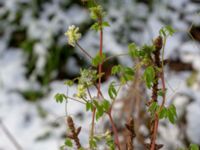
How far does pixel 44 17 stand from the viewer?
3.32 meters

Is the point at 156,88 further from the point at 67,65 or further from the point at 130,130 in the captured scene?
the point at 67,65

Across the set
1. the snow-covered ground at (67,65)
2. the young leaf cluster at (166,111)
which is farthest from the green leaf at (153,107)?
the snow-covered ground at (67,65)

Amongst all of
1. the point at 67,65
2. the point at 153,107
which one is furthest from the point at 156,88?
the point at 67,65

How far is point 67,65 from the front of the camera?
126 inches

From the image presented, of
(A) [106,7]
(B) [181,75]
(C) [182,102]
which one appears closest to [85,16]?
(A) [106,7]

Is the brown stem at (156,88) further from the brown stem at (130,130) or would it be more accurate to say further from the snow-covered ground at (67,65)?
the snow-covered ground at (67,65)

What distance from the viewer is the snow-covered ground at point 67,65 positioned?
2699 mm

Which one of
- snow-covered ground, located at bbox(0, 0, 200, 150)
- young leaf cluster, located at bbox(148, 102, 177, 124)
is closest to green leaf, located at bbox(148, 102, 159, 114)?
young leaf cluster, located at bbox(148, 102, 177, 124)

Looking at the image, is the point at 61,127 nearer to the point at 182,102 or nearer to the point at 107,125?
the point at 107,125

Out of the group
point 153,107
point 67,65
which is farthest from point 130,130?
point 67,65

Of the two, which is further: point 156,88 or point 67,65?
point 67,65

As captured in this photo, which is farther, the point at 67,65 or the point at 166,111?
the point at 67,65

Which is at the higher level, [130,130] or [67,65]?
[67,65]

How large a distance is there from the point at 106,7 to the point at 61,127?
90cm
